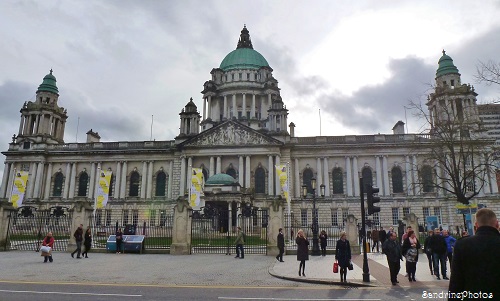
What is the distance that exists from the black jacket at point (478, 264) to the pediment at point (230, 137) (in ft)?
159

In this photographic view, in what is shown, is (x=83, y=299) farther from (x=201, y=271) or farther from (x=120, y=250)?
(x=120, y=250)

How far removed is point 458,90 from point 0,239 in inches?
2249

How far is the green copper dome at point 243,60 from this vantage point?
7456cm

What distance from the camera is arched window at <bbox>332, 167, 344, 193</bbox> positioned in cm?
5358

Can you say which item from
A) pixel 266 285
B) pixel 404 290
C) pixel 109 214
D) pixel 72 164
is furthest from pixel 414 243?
pixel 72 164

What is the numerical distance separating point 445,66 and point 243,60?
37.5m

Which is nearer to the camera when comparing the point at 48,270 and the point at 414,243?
the point at 414,243

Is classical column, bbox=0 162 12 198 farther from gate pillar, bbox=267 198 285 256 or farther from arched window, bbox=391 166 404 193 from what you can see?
arched window, bbox=391 166 404 193

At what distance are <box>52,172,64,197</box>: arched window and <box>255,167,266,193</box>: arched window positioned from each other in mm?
31947

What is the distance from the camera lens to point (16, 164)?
59125 millimetres

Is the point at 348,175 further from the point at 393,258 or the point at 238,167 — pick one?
the point at 393,258

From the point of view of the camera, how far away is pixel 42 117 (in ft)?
201

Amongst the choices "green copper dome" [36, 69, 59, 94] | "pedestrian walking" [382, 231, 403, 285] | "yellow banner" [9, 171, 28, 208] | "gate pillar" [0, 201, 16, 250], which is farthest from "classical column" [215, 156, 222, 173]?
"pedestrian walking" [382, 231, 403, 285]

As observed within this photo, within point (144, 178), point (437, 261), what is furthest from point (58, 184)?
point (437, 261)
